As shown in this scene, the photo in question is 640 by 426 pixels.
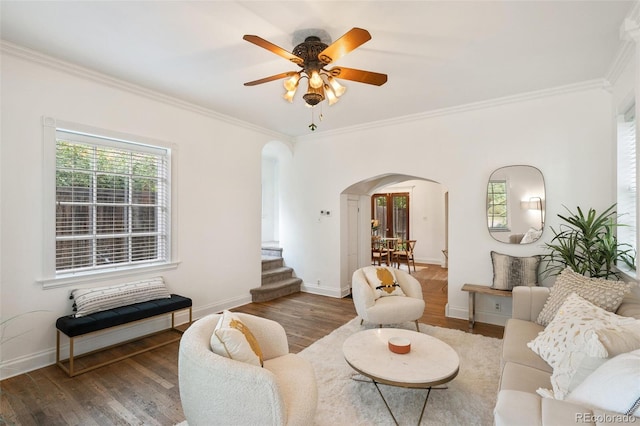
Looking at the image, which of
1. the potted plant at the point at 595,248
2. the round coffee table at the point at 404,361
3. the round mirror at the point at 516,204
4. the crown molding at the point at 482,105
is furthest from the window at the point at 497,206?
the round coffee table at the point at 404,361

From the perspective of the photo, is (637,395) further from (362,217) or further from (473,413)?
(362,217)

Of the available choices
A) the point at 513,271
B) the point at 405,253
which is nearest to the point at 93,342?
the point at 513,271

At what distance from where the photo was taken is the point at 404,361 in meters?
2.19

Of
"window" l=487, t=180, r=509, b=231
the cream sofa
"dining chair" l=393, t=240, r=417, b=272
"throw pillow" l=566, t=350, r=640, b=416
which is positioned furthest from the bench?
"dining chair" l=393, t=240, r=417, b=272

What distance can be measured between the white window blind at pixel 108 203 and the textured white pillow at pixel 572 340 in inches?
160

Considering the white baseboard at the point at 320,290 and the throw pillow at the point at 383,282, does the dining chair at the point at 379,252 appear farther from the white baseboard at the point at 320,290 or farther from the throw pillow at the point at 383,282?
the throw pillow at the point at 383,282

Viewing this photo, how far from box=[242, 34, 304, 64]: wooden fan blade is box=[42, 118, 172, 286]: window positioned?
7.82ft

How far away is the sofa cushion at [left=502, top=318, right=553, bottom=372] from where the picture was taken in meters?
2.04

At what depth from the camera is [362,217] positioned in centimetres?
622

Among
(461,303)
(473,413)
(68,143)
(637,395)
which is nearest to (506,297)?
(461,303)

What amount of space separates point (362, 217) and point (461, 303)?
2556 millimetres

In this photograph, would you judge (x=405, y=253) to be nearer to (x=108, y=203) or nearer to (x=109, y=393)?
(x=108, y=203)

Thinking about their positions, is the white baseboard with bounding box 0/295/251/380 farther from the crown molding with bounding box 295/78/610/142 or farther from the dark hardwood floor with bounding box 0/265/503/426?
the crown molding with bounding box 295/78/610/142

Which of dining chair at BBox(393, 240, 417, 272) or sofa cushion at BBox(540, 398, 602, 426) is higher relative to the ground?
sofa cushion at BBox(540, 398, 602, 426)
